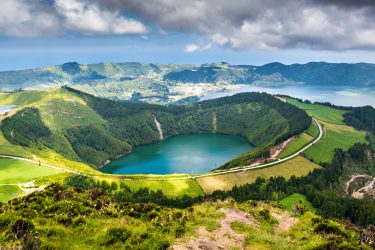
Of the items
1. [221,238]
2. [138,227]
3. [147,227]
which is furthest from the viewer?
[147,227]

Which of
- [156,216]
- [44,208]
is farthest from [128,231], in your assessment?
[44,208]

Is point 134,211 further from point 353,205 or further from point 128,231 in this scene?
point 353,205

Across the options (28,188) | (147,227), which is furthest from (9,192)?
(147,227)

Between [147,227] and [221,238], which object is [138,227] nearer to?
[147,227]

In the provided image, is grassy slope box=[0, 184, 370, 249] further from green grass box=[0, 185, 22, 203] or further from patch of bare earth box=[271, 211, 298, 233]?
green grass box=[0, 185, 22, 203]

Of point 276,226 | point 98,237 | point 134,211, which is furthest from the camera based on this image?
point 134,211

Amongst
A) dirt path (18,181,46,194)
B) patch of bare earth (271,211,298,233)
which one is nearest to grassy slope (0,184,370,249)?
patch of bare earth (271,211,298,233)
